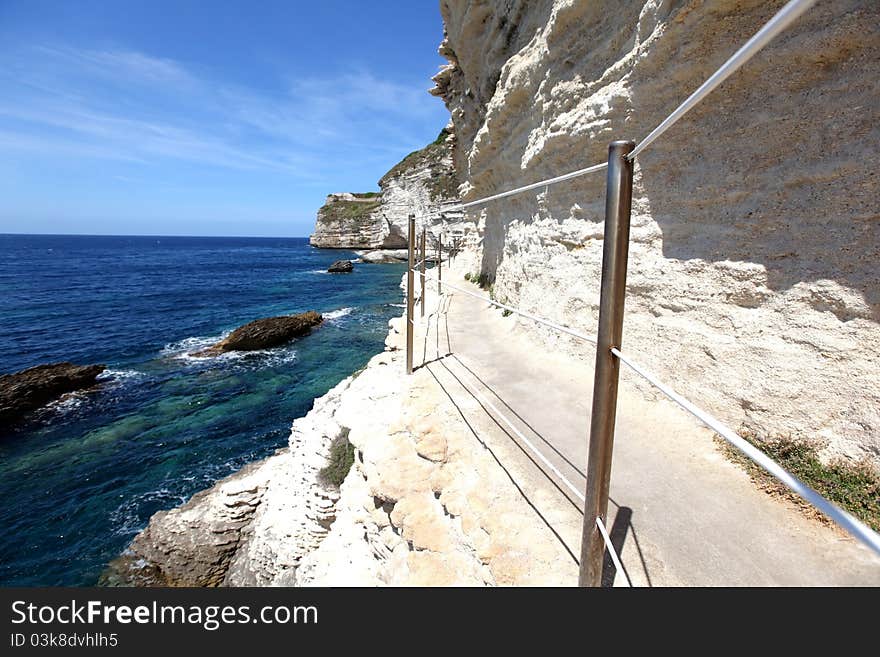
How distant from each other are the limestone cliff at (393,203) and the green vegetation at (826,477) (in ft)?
132

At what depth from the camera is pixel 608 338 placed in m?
2.16

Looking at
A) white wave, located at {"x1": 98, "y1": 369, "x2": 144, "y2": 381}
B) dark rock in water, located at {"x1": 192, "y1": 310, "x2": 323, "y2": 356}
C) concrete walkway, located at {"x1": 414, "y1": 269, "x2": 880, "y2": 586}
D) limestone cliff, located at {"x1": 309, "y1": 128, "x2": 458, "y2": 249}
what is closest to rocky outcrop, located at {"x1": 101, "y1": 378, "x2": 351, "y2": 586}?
concrete walkway, located at {"x1": 414, "y1": 269, "x2": 880, "y2": 586}

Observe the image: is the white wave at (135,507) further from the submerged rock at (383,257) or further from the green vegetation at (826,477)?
the submerged rock at (383,257)

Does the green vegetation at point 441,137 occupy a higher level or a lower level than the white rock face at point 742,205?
higher

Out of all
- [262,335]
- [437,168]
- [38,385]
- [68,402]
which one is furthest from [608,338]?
[437,168]

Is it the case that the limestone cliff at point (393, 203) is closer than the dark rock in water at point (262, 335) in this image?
No

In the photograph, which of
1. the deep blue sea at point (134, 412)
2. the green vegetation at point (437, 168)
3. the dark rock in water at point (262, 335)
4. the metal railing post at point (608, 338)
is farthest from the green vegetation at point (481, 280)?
the green vegetation at point (437, 168)

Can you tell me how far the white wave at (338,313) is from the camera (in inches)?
1035

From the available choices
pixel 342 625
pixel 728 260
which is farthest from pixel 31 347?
pixel 728 260

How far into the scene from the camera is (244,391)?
49.1 feet

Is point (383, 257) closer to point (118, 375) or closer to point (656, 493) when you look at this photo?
point (118, 375)

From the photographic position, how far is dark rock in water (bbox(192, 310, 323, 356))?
19391 millimetres

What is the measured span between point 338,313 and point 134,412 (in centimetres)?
1456

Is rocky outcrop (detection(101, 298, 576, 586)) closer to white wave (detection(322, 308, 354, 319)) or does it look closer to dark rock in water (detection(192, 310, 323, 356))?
dark rock in water (detection(192, 310, 323, 356))
